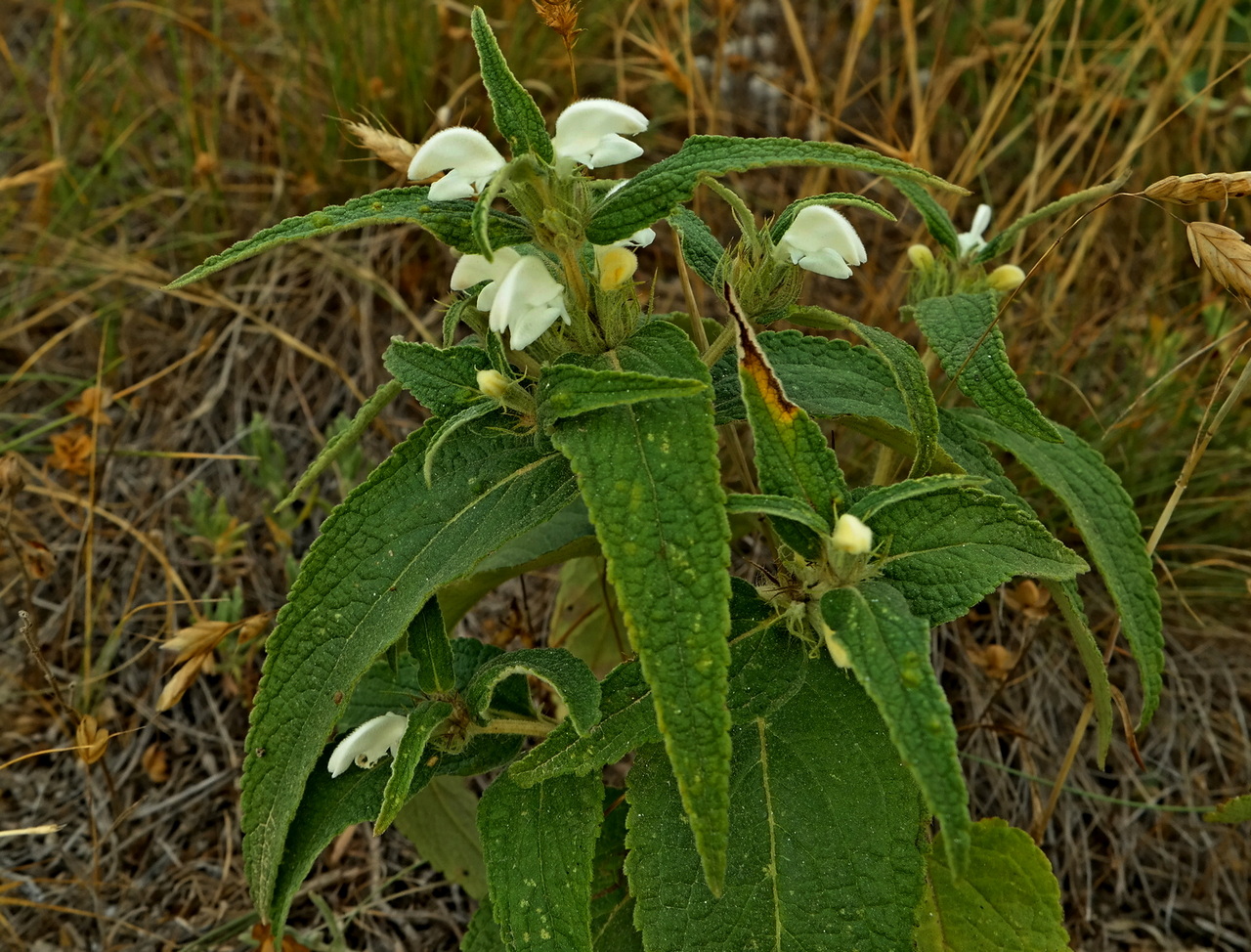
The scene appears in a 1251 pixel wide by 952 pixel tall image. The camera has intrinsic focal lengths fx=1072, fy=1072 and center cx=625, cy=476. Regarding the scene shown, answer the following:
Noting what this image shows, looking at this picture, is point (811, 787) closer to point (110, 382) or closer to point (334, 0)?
point (110, 382)

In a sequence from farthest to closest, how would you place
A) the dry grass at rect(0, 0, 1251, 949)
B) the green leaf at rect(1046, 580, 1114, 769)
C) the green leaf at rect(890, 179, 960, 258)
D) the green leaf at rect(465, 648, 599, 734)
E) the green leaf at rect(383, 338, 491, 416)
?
the dry grass at rect(0, 0, 1251, 949)
the green leaf at rect(890, 179, 960, 258)
the green leaf at rect(1046, 580, 1114, 769)
the green leaf at rect(383, 338, 491, 416)
the green leaf at rect(465, 648, 599, 734)

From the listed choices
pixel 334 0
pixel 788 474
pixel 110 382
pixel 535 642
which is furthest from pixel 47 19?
pixel 788 474

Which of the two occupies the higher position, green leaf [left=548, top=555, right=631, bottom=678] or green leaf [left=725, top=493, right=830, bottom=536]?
green leaf [left=725, top=493, right=830, bottom=536]

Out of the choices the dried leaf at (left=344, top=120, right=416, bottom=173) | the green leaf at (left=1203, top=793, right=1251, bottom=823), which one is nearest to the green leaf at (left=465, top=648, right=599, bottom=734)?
the dried leaf at (left=344, top=120, right=416, bottom=173)

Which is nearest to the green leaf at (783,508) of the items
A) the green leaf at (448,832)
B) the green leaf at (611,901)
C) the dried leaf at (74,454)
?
the green leaf at (611,901)

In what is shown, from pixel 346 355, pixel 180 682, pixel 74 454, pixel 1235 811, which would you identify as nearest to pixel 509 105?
pixel 180 682

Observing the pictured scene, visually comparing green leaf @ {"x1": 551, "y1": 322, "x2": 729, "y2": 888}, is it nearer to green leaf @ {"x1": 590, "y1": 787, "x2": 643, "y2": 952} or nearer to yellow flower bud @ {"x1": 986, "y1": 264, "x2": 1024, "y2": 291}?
green leaf @ {"x1": 590, "y1": 787, "x2": 643, "y2": 952}

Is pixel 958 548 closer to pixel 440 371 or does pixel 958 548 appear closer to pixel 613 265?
pixel 613 265
